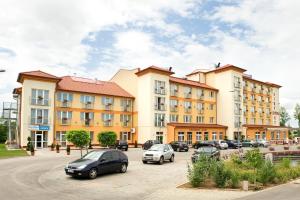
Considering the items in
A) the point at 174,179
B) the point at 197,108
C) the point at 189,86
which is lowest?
the point at 174,179

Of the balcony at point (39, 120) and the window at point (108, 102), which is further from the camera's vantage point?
the window at point (108, 102)

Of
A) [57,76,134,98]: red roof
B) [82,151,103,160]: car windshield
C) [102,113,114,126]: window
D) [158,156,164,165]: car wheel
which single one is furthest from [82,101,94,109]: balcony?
[82,151,103,160]: car windshield

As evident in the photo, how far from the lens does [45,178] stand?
19828mm

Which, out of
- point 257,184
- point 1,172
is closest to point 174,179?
point 257,184

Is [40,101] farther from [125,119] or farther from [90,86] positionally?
[125,119]

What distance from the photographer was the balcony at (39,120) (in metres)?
46.9

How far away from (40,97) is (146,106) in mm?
18121

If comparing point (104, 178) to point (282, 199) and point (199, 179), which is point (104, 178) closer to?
point (199, 179)

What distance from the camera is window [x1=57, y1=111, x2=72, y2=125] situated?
5016 cm

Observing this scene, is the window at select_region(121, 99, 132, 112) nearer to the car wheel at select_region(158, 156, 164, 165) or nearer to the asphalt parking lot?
the car wheel at select_region(158, 156, 164, 165)

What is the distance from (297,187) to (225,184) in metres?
3.68

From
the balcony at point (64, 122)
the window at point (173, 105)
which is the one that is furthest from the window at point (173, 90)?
the balcony at point (64, 122)

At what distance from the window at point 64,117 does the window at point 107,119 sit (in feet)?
21.0

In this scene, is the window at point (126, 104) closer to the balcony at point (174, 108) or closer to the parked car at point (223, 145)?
the balcony at point (174, 108)
